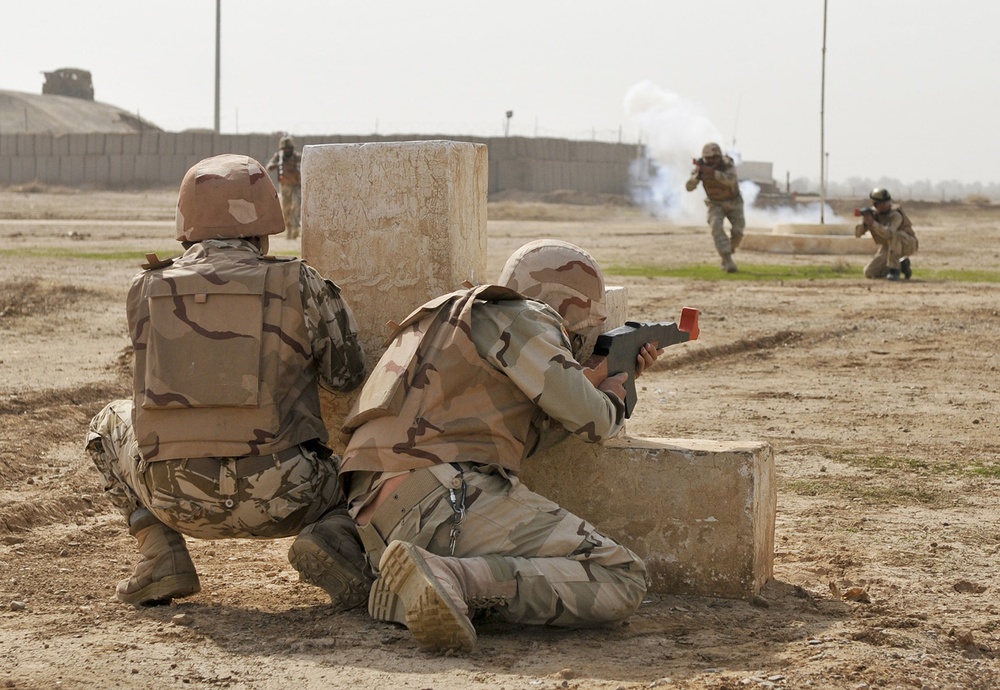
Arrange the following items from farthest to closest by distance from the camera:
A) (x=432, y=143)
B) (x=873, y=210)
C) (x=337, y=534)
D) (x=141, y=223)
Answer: (x=141, y=223), (x=873, y=210), (x=432, y=143), (x=337, y=534)

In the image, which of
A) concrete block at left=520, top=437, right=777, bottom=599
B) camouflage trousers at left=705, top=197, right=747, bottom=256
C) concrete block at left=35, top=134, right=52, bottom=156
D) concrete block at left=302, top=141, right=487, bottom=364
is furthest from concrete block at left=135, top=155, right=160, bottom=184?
concrete block at left=520, top=437, right=777, bottom=599

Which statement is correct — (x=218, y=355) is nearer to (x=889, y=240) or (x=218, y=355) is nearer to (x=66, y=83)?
(x=889, y=240)

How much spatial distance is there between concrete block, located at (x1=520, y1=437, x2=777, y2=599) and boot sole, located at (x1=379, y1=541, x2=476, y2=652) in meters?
0.94

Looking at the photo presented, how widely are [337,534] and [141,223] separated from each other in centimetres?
2079

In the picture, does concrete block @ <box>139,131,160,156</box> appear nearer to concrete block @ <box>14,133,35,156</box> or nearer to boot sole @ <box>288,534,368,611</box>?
concrete block @ <box>14,133,35,156</box>

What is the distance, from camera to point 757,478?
12.3 ft

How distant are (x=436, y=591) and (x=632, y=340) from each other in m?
1.14

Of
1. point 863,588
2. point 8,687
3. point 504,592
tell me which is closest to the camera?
point 8,687

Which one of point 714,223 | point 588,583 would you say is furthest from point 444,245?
point 714,223

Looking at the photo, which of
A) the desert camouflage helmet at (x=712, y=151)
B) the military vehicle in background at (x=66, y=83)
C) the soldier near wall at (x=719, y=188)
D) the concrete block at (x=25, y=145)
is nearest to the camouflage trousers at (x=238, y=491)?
the soldier near wall at (x=719, y=188)

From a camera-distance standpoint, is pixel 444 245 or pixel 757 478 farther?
pixel 444 245

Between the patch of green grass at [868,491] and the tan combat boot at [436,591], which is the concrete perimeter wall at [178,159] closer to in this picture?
the patch of green grass at [868,491]

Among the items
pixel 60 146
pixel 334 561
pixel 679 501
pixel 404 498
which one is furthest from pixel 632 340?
pixel 60 146

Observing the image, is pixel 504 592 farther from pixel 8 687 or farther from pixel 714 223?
pixel 714 223
